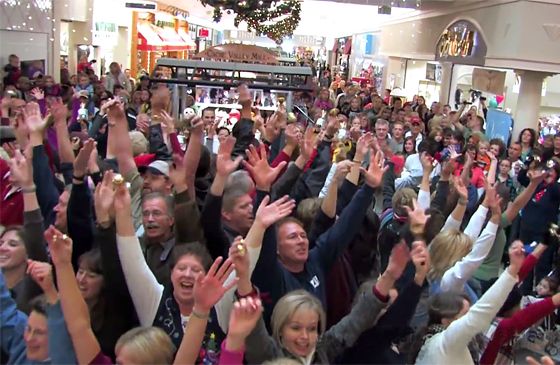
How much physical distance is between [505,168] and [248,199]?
14.7 feet

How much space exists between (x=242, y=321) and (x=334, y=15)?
3008cm

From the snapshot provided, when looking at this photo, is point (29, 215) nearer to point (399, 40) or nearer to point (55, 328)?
point (55, 328)

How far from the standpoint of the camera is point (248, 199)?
337 cm

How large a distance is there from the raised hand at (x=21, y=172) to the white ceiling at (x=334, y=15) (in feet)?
53.2

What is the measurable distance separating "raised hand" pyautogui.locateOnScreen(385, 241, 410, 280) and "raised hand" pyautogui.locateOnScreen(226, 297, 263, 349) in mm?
635

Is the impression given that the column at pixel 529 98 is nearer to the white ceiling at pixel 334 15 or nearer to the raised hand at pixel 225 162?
the white ceiling at pixel 334 15

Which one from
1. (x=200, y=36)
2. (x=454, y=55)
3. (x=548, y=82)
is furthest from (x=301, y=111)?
(x=200, y=36)

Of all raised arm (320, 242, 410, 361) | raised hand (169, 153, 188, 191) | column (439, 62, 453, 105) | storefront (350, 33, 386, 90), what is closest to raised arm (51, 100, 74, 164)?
raised hand (169, 153, 188, 191)

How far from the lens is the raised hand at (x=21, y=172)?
3154 millimetres

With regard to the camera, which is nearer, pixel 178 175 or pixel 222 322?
pixel 222 322

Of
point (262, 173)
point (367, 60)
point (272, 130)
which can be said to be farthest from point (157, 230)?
point (367, 60)

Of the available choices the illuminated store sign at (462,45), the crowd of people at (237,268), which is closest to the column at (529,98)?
the illuminated store sign at (462,45)

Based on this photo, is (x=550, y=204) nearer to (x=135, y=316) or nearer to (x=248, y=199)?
(x=248, y=199)

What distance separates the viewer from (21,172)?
3.19 meters
